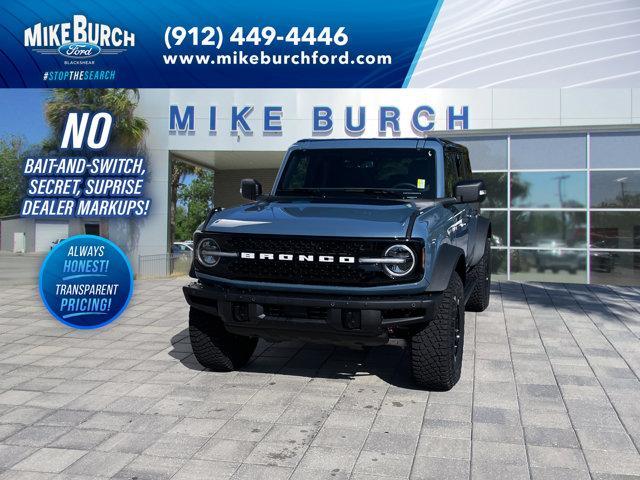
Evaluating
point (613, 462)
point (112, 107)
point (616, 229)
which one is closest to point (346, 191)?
point (613, 462)

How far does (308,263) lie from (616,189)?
41.8 feet

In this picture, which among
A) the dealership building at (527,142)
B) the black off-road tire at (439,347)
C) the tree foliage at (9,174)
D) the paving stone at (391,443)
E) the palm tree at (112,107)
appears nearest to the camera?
the paving stone at (391,443)

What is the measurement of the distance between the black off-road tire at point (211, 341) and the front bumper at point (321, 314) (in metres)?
0.49

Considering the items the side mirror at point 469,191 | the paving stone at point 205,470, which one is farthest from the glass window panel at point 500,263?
the paving stone at point 205,470

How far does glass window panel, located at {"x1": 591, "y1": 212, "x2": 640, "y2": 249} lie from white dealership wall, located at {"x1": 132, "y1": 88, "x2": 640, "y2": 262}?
2.27 m

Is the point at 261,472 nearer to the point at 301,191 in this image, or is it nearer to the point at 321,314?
the point at 321,314

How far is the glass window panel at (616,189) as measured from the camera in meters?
14.5

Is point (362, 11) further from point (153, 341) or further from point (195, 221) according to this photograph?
point (195, 221)

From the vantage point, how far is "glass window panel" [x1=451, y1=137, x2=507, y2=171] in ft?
49.1

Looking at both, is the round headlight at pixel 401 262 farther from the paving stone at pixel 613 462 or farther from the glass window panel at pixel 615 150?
the glass window panel at pixel 615 150

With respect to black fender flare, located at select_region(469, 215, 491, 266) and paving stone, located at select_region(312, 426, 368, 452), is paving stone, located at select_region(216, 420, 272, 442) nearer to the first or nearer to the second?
paving stone, located at select_region(312, 426, 368, 452)

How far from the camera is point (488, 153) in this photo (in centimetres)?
1509

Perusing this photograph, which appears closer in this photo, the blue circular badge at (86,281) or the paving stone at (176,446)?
the paving stone at (176,446)

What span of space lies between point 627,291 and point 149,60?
12.8 metres
